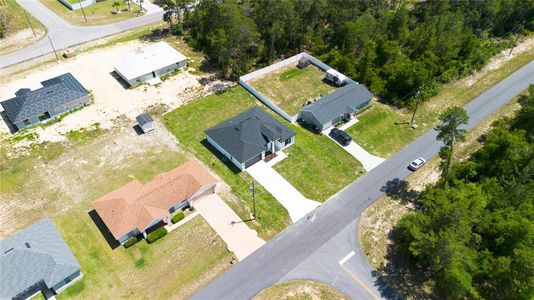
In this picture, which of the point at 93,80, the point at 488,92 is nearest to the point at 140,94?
the point at 93,80

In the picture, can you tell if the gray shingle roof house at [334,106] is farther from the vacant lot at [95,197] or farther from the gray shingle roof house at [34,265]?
the gray shingle roof house at [34,265]

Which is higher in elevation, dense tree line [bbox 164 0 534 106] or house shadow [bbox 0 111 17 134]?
dense tree line [bbox 164 0 534 106]

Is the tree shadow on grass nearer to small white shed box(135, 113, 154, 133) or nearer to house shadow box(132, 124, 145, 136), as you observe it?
small white shed box(135, 113, 154, 133)

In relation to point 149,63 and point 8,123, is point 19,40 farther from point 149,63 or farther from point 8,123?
point 149,63

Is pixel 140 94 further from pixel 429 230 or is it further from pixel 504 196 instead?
pixel 504 196

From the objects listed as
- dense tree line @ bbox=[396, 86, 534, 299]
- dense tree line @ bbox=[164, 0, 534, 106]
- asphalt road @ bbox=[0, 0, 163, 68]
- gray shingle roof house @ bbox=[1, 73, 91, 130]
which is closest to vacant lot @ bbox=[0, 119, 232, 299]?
gray shingle roof house @ bbox=[1, 73, 91, 130]

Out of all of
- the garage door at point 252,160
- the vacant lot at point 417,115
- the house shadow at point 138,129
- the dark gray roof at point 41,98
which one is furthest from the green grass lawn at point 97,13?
the vacant lot at point 417,115

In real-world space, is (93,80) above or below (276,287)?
above
